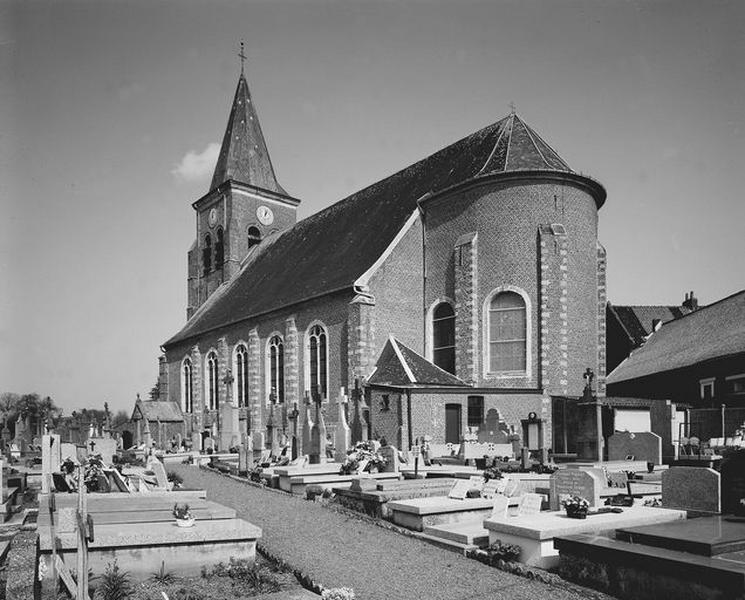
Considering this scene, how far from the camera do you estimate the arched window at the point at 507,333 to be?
24531mm

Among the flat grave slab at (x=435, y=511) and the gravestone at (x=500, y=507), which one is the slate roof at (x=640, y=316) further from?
the gravestone at (x=500, y=507)


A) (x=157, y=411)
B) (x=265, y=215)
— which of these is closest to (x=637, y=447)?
(x=157, y=411)

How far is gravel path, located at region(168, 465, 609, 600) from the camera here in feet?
22.0

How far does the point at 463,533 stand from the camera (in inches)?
352

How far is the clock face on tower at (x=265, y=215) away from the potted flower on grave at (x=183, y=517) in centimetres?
3676

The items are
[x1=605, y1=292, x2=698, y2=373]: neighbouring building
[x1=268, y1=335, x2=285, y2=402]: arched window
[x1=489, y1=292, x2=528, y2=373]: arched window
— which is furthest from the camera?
[x1=605, y1=292, x2=698, y2=373]: neighbouring building

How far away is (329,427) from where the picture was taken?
89.2 feet

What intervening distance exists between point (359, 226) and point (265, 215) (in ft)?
47.2

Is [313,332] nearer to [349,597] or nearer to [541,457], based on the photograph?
[541,457]

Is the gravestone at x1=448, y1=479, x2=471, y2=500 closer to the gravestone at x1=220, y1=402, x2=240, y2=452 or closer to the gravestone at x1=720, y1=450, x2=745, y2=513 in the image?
the gravestone at x1=720, y1=450, x2=745, y2=513

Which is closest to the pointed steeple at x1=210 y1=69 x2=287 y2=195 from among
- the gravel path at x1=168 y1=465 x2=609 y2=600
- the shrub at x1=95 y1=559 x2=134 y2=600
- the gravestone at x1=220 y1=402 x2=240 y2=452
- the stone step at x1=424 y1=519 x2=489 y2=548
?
the gravestone at x1=220 y1=402 x2=240 y2=452

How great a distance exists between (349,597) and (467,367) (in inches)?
776

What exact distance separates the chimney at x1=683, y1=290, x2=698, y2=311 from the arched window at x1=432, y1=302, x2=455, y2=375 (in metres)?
23.1

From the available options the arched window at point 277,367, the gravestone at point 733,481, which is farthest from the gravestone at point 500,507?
the arched window at point 277,367
